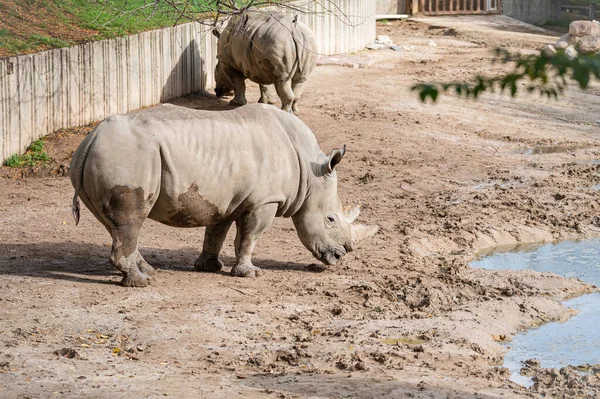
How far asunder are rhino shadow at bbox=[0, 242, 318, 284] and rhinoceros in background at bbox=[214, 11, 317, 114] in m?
5.12

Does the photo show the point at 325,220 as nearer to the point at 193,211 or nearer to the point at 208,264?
the point at 208,264

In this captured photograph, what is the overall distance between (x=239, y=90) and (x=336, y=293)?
7729 mm

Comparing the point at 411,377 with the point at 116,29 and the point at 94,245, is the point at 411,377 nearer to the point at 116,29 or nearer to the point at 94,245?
the point at 94,245

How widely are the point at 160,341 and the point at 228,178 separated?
1.65 metres

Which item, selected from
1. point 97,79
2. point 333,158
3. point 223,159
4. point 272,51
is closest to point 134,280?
point 223,159

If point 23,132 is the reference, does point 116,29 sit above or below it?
above

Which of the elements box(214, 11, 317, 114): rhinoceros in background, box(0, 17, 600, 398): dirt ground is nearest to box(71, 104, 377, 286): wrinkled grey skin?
box(0, 17, 600, 398): dirt ground

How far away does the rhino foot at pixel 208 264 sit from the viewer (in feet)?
26.9

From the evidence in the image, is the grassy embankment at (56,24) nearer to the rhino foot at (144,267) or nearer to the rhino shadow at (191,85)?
the rhino shadow at (191,85)

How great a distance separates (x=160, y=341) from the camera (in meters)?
6.40

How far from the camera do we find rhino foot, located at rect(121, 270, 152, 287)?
294 inches

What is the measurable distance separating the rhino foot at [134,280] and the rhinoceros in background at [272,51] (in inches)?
245

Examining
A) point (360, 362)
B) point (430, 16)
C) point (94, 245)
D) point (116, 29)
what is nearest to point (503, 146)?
point (116, 29)

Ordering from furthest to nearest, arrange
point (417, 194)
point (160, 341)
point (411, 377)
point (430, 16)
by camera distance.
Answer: point (430, 16) → point (417, 194) → point (160, 341) → point (411, 377)
